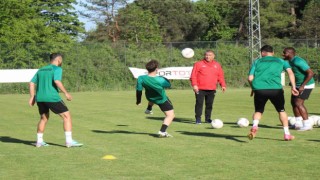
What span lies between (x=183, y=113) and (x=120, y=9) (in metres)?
53.5

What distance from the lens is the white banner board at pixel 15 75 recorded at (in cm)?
3653

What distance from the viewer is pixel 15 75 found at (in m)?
36.6

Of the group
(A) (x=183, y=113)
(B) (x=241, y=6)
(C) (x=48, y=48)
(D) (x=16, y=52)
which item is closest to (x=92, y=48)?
(C) (x=48, y=48)

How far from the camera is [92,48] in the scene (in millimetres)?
42438

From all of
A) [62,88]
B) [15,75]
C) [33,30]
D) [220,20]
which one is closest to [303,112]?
[62,88]

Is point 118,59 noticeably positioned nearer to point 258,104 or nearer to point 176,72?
point 176,72

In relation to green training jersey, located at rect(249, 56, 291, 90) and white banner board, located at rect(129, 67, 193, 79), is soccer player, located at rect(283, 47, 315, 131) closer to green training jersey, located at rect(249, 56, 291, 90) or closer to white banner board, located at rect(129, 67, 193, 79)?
green training jersey, located at rect(249, 56, 291, 90)

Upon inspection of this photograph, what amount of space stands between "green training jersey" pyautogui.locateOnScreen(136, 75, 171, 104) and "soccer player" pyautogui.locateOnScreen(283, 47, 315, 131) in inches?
116

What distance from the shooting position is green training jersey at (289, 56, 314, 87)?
12555 millimetres

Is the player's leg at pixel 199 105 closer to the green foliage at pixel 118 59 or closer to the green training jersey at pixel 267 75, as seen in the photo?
the green training jersey at pixel 267 75

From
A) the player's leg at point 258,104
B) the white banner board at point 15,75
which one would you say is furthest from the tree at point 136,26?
the player's leg at point 258,104

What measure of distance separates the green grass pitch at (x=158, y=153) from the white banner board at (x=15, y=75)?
21460 mm

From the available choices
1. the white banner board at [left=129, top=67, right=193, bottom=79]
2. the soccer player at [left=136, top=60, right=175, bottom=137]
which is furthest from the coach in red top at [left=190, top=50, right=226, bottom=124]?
the white banner board at [left=129, top=67, right=193, bottom=79]

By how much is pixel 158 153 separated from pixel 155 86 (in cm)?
213
